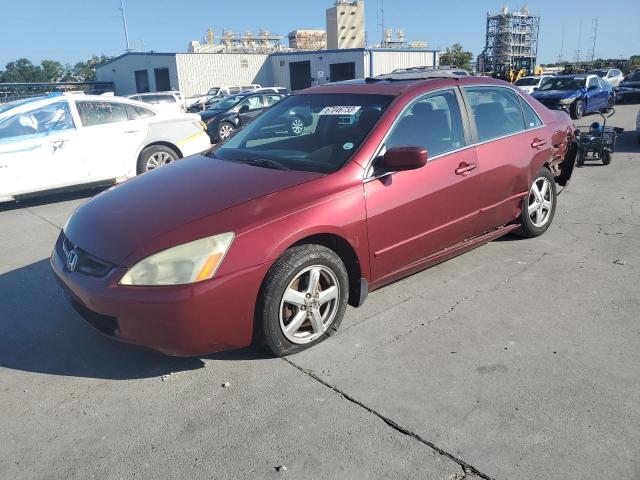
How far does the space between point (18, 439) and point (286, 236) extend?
1701mm

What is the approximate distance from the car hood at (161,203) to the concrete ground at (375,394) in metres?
0.80

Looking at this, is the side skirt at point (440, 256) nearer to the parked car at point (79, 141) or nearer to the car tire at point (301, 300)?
the car tire at point (301, 300)

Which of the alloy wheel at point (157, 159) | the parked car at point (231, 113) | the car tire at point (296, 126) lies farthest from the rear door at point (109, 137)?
the parked car at point (231, 113)

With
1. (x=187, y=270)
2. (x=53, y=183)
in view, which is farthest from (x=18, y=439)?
(x=53, y=183)

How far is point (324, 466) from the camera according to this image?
7.59ft

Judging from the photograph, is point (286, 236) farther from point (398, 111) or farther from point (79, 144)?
point (79, 144)

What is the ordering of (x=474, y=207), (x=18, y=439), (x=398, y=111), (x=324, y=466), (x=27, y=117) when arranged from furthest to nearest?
(x=27, y=117) < (x=474, y=207) < (x=398, y=111) < (x=18, y=439) < (x=324, y=466)

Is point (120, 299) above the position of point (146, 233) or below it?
below

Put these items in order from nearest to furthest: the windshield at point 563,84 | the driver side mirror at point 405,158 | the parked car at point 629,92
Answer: the driver side mirror at point 405,158
the windshield at point 563,84
the parked car at point 629,92

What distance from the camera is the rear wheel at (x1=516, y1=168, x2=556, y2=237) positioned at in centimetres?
496

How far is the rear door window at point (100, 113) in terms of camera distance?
7.68m

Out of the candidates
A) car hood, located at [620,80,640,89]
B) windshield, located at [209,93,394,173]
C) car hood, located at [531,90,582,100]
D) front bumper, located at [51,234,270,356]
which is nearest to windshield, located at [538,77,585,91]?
car hood, located at [531,90,582,100]

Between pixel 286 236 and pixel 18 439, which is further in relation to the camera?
pixel 286 236

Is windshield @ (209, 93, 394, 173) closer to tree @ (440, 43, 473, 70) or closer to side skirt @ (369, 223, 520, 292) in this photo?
side skirt @ (369, 223, 520, 292)
